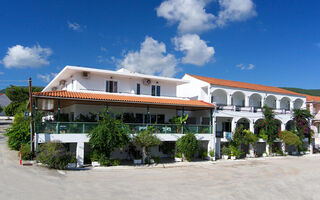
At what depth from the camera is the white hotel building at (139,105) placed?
722 inches

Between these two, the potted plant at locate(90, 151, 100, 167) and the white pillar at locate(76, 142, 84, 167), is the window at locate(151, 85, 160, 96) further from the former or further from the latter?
the white pillar at locate(76, 142, 84, 167)

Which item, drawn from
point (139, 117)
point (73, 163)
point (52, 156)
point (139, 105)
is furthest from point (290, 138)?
point (52, 156)

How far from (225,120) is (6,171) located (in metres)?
22.5

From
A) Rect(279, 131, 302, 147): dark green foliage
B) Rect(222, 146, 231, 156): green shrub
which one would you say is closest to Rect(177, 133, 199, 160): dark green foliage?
Rect(222, 146, 231, 156): green shrub

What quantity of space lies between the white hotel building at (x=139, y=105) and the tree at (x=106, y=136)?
917 mm

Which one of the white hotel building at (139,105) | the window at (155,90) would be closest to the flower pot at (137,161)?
the white hotel building at (139,105)

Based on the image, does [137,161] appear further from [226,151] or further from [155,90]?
[226,151]

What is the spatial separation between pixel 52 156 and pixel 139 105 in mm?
8641

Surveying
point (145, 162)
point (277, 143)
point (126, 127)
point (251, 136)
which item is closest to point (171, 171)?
point (145, 162)

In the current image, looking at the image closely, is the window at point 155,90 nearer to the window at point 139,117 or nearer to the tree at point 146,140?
the window at point 139,117

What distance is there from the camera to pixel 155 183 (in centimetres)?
1437

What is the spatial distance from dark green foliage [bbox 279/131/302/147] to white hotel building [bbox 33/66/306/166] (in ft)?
7.26

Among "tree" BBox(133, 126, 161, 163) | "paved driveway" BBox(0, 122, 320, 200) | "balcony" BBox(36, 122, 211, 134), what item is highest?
"balcony" BBox(36, 122, 211, 134)

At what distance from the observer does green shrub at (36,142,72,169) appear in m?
16.1
